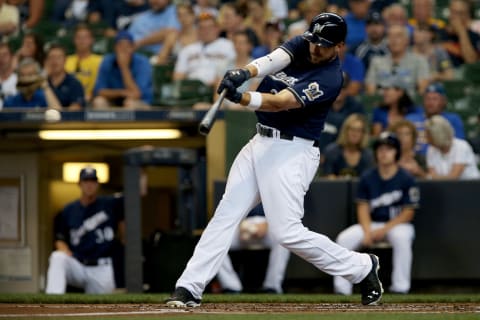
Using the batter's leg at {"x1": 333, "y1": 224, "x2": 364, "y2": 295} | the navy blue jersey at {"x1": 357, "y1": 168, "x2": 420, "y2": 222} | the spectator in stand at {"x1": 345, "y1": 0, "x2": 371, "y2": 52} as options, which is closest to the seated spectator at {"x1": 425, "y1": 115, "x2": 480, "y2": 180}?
the navy blue jersey at {"x1": 357, "y1": 168, "x2": 420, "y2": 222}

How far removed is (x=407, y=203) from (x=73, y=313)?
12.5 feet

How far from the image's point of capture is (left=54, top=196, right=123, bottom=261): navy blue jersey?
384 inches

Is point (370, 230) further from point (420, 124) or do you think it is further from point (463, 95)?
point (463, 95)

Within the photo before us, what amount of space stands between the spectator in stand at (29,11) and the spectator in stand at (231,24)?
7.92 ft

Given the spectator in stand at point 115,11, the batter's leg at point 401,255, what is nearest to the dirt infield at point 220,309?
the batter's leg at point 401,255

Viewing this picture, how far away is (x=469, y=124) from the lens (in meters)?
11.3

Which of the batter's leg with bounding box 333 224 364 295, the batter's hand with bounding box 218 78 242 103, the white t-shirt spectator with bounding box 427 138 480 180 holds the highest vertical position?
the batter's hand with bounding box 218 78 242 103

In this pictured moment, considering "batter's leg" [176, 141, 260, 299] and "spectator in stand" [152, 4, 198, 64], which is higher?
"spectator in stand" [152, 4, 198, 64]

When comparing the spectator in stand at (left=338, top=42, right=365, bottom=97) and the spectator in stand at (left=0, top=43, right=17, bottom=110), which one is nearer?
the spectator in stand at (left=338, top=42, right=365, bottom=97)

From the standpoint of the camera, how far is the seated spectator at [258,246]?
930 centimetres

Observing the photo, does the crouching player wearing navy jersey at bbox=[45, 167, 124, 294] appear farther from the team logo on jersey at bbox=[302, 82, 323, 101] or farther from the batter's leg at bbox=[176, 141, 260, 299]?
the team logo on jersey at bbox=[302, 82, 323, 101]

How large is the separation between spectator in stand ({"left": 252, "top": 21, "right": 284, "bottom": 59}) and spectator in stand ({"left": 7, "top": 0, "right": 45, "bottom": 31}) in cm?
322

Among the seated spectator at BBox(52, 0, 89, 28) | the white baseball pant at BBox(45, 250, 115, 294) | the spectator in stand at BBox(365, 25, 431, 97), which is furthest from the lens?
the seated spectator at BBox(52, 0, 89, 28)

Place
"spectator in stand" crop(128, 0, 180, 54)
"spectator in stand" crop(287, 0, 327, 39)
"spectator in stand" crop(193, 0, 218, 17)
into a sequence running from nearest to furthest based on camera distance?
"spectator in stand" crop(287, 0, 327, 39), "spectator in stand" crop(128, 0, 180, 54), "spectator in stand" crop(193, 0, 218, 17)
